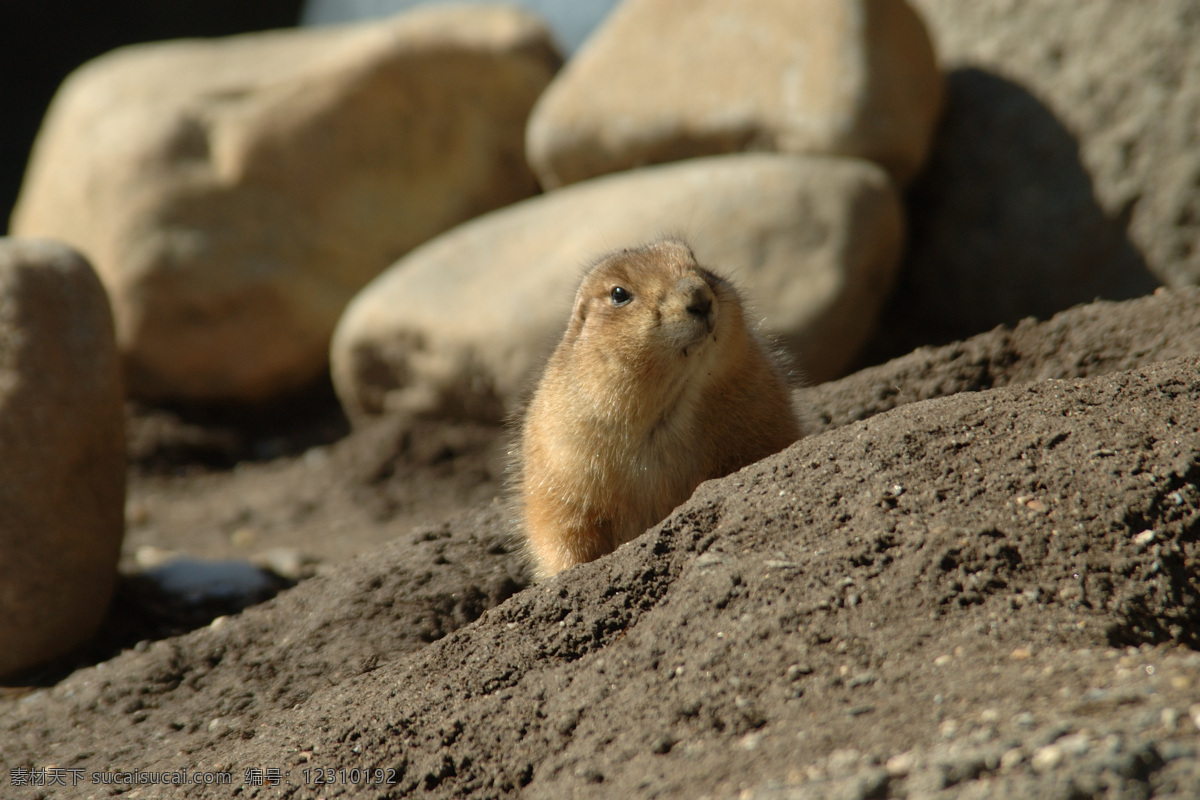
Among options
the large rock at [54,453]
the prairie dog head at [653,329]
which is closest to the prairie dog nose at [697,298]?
the prairie dog head at [653,329]

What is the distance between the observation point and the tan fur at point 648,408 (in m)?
3.92

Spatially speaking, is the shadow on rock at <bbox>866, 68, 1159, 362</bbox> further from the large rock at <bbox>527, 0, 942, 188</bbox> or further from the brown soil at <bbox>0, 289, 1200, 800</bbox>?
the brown soil at <bbox>0, 289, 1200, 800</bbox>

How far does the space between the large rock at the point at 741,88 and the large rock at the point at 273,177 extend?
1452 mm

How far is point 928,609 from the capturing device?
2.79 meters

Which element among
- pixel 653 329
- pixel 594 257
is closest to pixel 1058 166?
pixel 594 257

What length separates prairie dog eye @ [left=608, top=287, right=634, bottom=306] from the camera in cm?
408

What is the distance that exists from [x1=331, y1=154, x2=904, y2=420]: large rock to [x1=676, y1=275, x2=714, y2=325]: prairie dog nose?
3.09m

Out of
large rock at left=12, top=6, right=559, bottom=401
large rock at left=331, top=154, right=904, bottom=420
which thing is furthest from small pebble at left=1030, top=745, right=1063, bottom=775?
large rock at left=12, top=6, right=559, bottom=401

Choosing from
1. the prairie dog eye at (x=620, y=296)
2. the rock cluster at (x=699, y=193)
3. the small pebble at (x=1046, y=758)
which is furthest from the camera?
the rock cluster at (x=699, y=193)

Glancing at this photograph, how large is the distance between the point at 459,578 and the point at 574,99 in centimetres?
557

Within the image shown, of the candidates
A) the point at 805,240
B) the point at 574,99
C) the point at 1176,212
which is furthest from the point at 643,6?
the point at 1176,212

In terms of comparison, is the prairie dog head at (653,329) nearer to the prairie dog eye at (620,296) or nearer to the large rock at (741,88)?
the prairie dog eye at (620,296)

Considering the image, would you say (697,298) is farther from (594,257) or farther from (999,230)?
(999,230)

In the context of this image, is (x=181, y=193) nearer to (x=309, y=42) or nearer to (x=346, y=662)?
(x=309, y=42)
